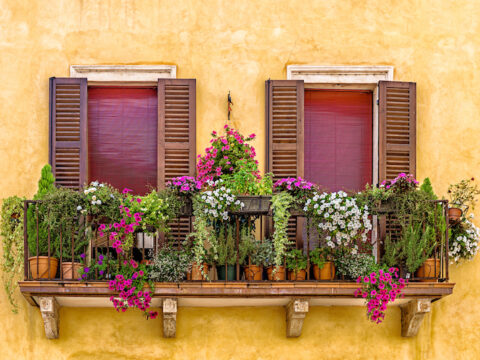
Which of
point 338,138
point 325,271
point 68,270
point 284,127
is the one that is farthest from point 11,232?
point 338,138

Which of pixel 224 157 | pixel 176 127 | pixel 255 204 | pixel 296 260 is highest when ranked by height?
pixel 176 127

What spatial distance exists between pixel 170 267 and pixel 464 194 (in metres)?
3.08

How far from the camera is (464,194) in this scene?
1227cm

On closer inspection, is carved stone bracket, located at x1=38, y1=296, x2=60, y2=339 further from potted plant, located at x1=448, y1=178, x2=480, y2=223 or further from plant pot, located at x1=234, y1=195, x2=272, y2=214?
potted plant, located at x1=448, y1=178, x2=480, y2=223

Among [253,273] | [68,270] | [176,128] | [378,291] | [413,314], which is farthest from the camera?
[176,128]

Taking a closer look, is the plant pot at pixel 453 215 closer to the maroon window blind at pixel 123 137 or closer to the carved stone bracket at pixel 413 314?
the carved stone bracket at pixel 413 314

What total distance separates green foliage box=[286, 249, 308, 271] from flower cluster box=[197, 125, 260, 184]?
2.82 ft

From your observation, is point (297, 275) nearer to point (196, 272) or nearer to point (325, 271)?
point (325, 271)

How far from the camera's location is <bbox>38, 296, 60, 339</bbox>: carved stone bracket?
11.4m

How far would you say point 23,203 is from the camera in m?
11.8

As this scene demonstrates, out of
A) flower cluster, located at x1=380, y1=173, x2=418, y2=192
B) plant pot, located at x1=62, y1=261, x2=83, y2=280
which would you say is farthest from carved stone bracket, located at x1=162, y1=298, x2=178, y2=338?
flower cluster, located at x1=380, y1=173, x2=418, y2=192

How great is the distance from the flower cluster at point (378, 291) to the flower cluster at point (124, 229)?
7.00 ft

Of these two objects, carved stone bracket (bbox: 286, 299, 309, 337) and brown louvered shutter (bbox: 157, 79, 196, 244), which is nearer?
carved stone bracket (bbox: 286, 299, 309, 337)

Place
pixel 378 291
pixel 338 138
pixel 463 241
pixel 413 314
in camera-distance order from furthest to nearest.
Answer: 1. pixel 338 138
2. pixel 463 241
3. pixel 413 314
4. pixel 378 291
